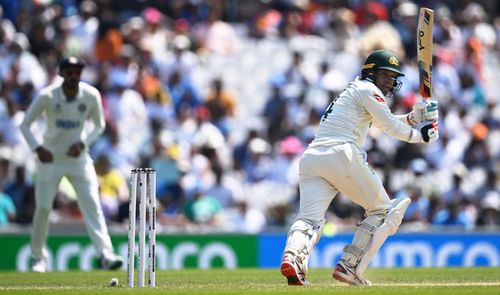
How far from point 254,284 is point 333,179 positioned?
116 cm

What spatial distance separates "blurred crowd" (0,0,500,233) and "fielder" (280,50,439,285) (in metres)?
6.80

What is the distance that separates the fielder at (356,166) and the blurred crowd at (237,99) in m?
6.80

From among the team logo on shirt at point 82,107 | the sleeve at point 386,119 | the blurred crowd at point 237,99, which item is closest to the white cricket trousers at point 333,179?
the sleeve at point 386,119

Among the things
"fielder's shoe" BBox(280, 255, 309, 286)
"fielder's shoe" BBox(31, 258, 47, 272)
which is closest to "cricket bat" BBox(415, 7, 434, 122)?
"fielder's shoe" BBox(280, 255, 309, 286)

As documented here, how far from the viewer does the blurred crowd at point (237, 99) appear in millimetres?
17109

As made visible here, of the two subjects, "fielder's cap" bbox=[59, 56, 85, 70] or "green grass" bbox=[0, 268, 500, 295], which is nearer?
"green grass" bbox=[0, 268, 500, 295]

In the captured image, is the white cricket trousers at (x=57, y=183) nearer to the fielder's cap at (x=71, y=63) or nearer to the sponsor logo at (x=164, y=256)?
the fielder's cap at (x=71, y=63)

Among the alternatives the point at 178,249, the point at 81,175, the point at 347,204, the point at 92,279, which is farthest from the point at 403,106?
the point at 92,279

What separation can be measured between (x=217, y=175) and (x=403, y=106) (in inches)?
143

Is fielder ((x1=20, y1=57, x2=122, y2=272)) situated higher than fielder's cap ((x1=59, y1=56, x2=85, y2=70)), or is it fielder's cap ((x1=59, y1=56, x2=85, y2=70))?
fielder's cap ((x1=59, y1=56, x2=85, y2=70))

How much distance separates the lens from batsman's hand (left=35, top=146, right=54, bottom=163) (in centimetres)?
1231

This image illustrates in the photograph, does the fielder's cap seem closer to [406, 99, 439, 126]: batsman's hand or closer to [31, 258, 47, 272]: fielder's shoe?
[31, 258, 47, 272]: fielder's shoe

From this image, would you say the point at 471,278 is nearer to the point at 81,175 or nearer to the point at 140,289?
the point at 140,289

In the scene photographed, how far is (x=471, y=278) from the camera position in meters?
10.9
